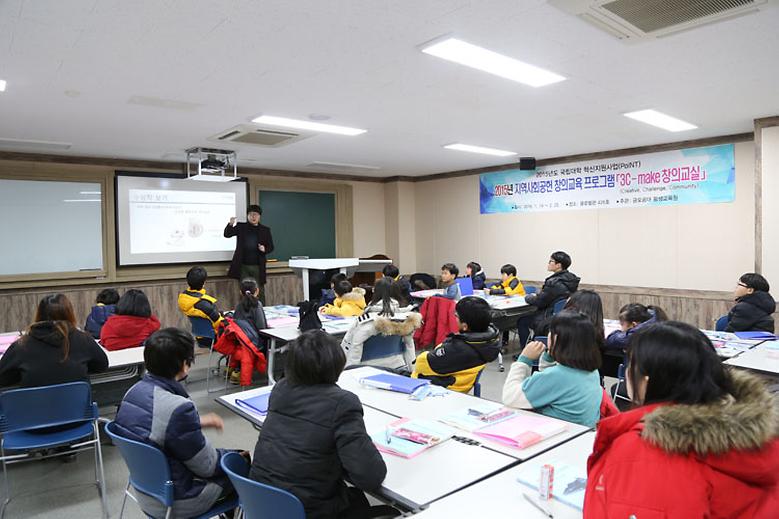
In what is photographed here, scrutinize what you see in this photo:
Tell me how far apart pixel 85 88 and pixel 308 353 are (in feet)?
11.3

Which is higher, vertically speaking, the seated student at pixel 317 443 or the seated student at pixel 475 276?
the seated student at pixel 475 276

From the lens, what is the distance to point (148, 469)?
78.6 inches

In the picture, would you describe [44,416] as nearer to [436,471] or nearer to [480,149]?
[436,471]

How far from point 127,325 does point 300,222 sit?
532cm

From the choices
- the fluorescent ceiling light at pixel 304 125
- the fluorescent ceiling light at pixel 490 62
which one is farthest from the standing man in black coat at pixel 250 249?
the fluorescent ceiling light at pixel 490 62

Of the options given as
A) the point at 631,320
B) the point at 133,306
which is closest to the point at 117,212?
the point at 133,306

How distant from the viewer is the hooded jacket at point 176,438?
2.00 meters

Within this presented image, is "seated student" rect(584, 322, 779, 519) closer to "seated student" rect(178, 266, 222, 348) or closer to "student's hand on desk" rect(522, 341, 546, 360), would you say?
"student's hand on desk" rect(522, 341, 546, 360)

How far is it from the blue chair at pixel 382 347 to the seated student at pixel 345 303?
1.23 m

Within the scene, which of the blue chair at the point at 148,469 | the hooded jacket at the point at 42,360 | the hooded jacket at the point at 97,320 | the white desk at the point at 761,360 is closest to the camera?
the blue chair at the point at 148,469

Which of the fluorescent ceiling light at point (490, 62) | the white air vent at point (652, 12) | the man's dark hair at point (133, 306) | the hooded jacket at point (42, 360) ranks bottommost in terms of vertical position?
the hooded jacket at point (42, 360)

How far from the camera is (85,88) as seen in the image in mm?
4023

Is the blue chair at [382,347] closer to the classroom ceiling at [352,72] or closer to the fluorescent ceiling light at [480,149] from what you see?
the classroom ceiling at [352,72]

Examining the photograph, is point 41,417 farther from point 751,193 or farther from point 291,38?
point 751,193
